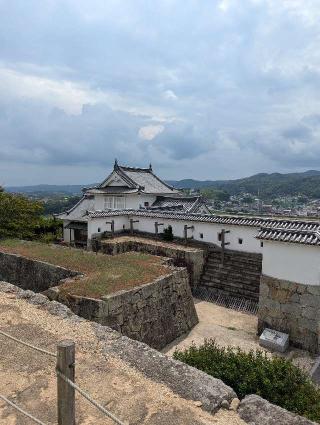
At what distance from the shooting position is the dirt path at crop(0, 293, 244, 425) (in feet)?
13.6

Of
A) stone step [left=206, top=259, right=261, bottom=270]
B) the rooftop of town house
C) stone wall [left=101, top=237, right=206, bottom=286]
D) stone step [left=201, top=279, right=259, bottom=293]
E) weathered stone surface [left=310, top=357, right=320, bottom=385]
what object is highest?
the rooftop of town house

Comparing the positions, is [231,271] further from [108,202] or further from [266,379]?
[108,202]

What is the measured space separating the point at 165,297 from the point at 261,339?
3342 millimetres

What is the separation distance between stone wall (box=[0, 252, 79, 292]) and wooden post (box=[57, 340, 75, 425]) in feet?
28.5

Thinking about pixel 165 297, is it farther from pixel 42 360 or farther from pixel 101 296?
pixel 42 360

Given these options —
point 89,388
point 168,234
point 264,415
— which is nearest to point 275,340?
point 264,415

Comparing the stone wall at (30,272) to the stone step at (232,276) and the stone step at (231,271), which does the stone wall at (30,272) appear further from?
the stone step at (231,271)

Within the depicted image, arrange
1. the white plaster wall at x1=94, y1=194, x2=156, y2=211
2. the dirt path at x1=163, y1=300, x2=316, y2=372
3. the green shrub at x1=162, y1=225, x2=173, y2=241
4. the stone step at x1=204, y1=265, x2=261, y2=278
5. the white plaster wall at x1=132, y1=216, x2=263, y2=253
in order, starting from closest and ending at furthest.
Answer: the dirt path at x1=163, y1=300, x2=316, y2=372
the stone step at x1=204, y1=265, x2=261, y2=278
the white plaster wall at x1=132, y1=216, x2=263, y2=253
the green shrub at x1=162, y1=225, x2=173, y2=241
the white plaster wall at x1=94, y1=194, x2=156, y2=211

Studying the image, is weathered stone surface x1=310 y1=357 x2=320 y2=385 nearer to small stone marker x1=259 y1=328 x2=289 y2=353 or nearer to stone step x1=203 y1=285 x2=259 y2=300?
small stone marker x1=259 y1=328 x2=289 y2=353

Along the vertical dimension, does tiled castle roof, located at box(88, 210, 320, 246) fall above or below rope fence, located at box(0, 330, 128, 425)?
above

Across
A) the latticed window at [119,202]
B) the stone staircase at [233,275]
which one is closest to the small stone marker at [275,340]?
the stone staircase at [233,275]

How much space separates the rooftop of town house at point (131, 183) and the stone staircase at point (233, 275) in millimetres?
9653

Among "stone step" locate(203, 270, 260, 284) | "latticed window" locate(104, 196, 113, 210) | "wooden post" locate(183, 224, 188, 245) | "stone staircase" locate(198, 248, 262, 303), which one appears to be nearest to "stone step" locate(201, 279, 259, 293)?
"stone staircase" locate(198, 248, 262, 303)

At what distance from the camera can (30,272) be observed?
1397 cm
